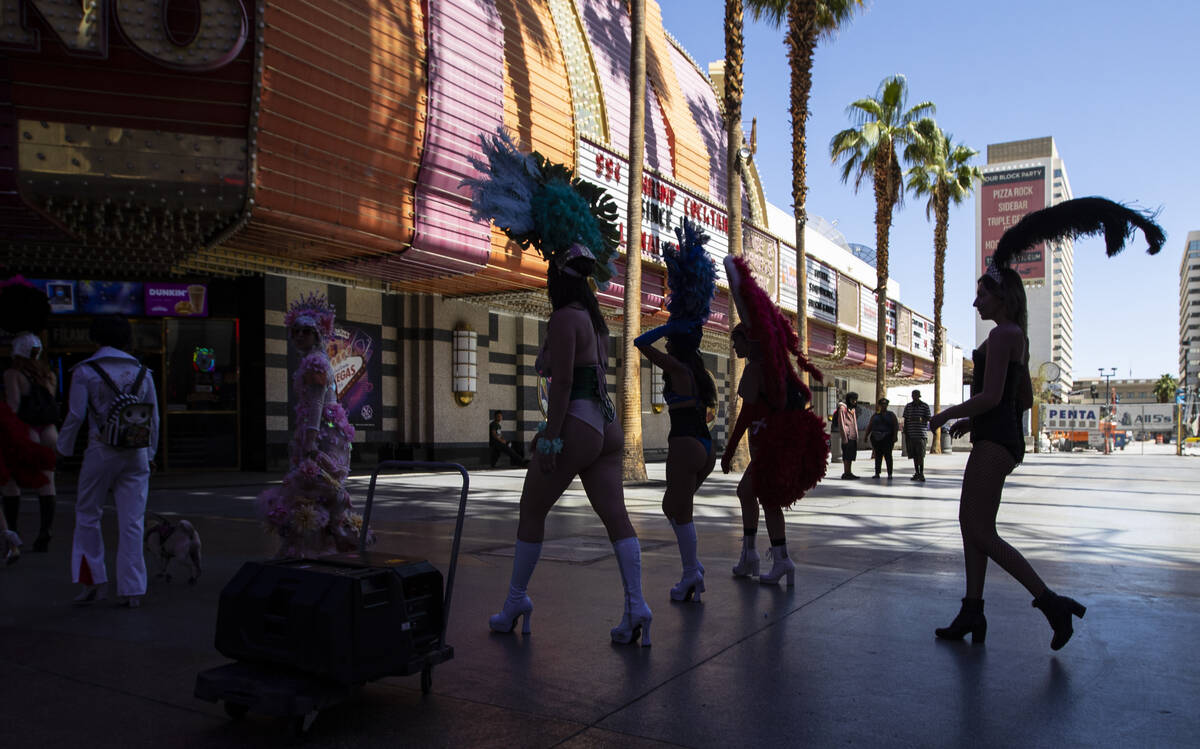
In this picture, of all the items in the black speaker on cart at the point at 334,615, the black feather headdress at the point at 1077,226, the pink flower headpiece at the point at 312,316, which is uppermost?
the black feather headdress at the point at 1077,226

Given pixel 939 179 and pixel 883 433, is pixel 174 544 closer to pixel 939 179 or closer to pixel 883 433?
pixel 883 433

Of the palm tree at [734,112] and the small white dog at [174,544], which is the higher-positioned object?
the palm tree at [734,112]

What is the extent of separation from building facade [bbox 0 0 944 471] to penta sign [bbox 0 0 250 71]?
24mm

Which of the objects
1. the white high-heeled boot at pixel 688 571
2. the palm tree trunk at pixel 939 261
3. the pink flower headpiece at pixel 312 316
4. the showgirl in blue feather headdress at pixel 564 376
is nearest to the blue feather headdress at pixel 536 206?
the showgirl in blue feather headdress at pixel 564 376

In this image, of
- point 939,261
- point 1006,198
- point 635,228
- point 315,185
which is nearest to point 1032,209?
point 1006,198

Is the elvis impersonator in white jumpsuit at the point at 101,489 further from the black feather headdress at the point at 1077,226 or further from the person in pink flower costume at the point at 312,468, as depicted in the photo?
the black feather headdress at the point at 1077,226

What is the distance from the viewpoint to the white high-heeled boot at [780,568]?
601 cm

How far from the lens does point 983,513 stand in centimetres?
458

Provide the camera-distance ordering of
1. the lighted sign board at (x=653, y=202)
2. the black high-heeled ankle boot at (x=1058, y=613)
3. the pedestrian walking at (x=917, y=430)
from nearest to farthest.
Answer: the black high-heeled ankle boot at (x=1058, y=613)
the pedestrian walking at (x=917, y=430)
the lighted sign board at (x=653, y=202)

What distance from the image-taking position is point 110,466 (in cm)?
528

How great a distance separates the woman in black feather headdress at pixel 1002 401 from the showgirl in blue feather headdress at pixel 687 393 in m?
1.47

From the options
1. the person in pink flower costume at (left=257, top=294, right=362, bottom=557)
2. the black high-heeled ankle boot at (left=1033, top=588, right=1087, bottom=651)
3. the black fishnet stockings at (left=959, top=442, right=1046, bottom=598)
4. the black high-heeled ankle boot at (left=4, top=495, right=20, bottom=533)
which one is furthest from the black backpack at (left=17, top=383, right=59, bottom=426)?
the black high-heeled ankle boot at (left=1033, top=588, right=1087, bottom=651)

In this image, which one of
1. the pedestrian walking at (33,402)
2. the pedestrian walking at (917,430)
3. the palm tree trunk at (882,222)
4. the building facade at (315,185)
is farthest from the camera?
the palm tree trunk at (882,222)

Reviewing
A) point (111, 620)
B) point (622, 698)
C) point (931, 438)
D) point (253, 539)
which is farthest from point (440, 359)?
point (931, 438)
